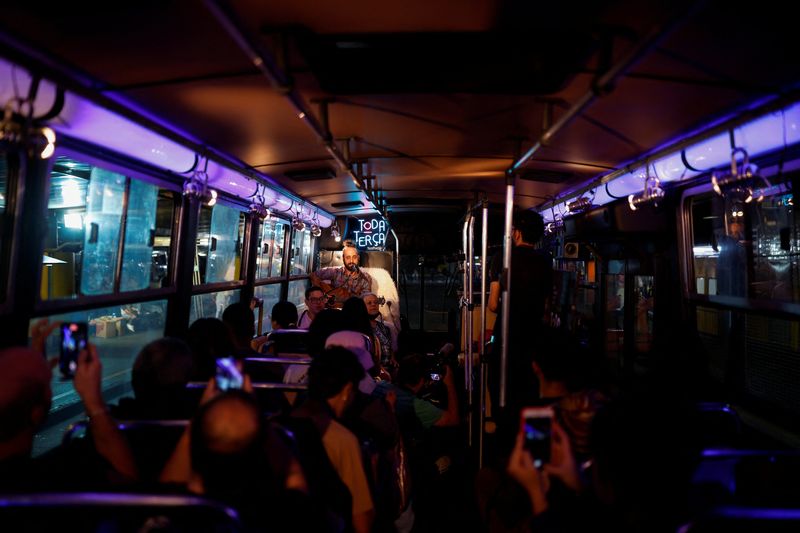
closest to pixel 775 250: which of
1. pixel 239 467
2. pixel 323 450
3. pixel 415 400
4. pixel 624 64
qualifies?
pixel 624 64

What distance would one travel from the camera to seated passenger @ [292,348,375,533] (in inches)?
79.6

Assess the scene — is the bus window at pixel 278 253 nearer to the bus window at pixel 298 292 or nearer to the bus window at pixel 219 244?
the bus window at pixel 298 292

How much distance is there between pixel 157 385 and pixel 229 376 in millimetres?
472

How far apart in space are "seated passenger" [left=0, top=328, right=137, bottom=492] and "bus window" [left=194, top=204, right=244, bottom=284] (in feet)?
11.8

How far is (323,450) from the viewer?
2.02 meters

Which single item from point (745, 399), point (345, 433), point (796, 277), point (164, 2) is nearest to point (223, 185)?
point (164, 2)

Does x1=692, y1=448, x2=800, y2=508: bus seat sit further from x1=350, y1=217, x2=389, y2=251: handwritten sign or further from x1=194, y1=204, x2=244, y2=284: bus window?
x1=350, y1=217, x2=389, y2=251: handwritten sign

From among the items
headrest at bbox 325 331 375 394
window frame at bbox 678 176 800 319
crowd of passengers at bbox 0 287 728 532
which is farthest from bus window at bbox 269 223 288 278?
window frame at bbox 678 176 800 319

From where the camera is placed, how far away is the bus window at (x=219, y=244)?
537 cm

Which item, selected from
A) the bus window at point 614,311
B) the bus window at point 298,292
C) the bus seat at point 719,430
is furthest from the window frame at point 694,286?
the bus window at point 298,292

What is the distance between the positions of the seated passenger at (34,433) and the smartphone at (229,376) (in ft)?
1.53

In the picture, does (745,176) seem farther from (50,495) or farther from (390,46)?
(50,495)

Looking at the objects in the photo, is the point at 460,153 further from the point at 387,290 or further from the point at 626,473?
the point at 387,290

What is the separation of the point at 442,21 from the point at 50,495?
7.59 ft
